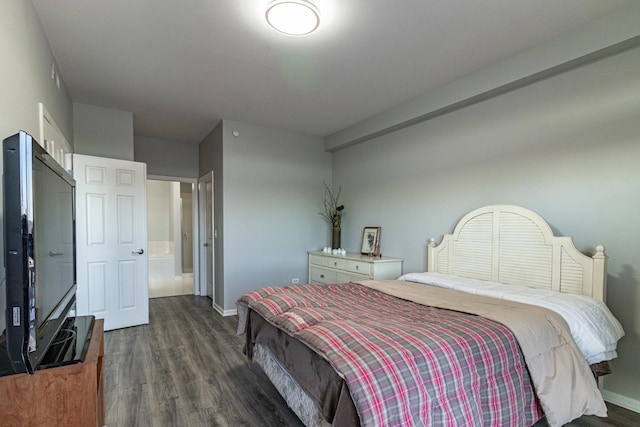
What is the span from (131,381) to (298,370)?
1.65 meters

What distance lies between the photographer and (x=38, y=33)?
2.06 metres

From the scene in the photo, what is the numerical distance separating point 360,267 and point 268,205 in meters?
1.64

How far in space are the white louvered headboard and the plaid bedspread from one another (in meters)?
1.03

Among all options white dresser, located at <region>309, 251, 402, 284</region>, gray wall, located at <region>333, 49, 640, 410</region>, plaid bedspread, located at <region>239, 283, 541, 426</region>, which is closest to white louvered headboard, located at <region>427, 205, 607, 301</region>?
gray wall, located at <region>333, 49, 640, 410</region>

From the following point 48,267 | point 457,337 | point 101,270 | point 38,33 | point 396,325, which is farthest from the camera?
point 101,270

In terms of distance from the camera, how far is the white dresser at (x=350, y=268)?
11.7 ft

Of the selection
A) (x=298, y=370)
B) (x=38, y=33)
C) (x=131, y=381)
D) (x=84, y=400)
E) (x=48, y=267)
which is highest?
(x=38, y=33)

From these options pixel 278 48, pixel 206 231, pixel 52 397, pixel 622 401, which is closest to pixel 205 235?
pixel 206 231

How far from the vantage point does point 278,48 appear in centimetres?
244

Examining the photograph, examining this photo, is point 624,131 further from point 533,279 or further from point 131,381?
point 131,381

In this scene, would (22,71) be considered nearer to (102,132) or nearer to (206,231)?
(102,132)

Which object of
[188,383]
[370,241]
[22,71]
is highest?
[22,71]

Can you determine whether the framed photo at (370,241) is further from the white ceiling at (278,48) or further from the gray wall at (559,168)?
the white ceiling at (278,48)

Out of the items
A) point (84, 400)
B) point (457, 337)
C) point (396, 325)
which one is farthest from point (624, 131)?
point (84, 400)
